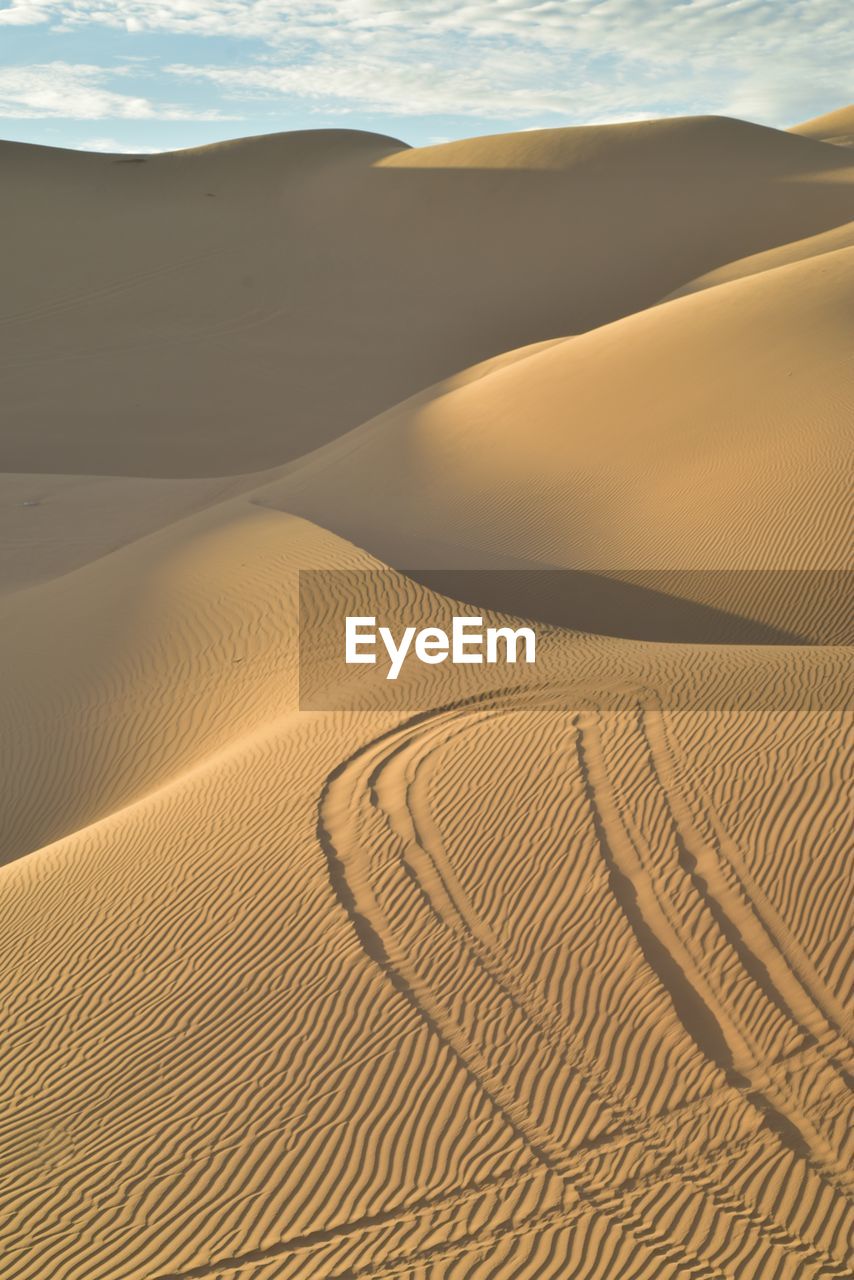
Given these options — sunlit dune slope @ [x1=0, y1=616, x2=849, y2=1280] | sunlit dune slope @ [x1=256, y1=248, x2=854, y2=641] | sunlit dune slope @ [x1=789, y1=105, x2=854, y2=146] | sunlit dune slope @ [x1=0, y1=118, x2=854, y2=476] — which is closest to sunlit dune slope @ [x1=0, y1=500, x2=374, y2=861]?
sunlit dune slope @ [x1=256, y1=248, x2=854, y2=641]

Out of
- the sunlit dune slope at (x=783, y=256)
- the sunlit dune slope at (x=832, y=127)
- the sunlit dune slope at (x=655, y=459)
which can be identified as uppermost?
the sunlit dune slope at (x=832, y=127)

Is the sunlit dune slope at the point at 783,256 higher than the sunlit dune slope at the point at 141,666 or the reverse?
higher

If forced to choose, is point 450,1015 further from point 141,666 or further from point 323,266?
point 323,266

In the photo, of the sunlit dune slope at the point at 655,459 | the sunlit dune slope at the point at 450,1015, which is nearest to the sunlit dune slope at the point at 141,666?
the sunlit dune slope at the point at 655,459

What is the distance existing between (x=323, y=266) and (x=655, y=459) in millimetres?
27944

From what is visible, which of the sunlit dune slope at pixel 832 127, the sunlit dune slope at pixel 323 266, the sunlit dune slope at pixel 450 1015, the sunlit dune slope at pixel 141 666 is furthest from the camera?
the sunlit dune slope at pixel 832 127

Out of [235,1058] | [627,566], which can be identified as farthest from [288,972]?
[627,566]

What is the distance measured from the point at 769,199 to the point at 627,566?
3140 centimetres

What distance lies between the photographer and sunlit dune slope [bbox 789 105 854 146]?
72.9m

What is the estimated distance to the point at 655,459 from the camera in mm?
17469

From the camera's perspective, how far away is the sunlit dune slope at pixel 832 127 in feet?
239

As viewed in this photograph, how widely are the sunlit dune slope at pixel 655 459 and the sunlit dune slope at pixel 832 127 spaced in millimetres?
57320

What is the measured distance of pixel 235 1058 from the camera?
22.1 ft

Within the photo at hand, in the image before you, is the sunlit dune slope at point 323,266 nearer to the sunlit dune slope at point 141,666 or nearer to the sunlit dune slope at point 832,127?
the sunlit dune slope at point 141,666
